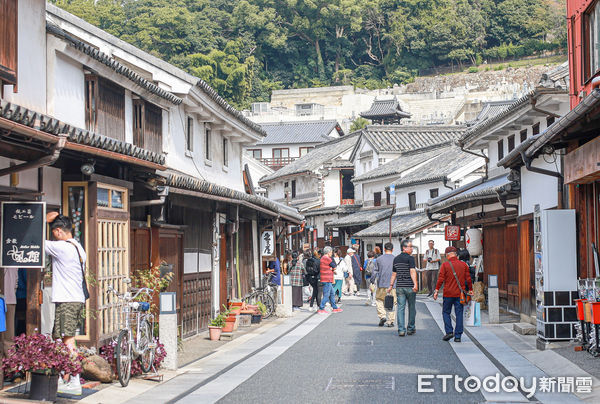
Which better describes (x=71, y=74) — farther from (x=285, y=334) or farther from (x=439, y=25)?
(x=439, y=25)

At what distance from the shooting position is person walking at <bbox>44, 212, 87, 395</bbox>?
962 centimetres

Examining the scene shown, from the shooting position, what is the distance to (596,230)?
13.2 m

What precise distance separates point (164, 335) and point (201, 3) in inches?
4189

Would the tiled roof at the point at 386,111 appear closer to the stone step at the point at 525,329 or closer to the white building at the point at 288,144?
the white building at the point at 288,144

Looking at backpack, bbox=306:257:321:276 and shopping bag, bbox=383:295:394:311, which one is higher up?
backpack, bbox=306:257:321:276

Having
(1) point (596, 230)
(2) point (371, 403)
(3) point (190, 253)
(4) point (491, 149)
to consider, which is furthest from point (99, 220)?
(4) point (491, 149)

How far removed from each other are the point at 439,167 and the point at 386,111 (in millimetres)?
40530

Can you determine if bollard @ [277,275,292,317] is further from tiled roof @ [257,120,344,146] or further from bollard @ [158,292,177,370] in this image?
tiled roof @ [257,120,344,146]

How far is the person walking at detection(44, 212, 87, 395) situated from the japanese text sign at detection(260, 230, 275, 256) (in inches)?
644

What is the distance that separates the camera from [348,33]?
115750mm

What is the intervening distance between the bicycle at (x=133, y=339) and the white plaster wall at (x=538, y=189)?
8369mm

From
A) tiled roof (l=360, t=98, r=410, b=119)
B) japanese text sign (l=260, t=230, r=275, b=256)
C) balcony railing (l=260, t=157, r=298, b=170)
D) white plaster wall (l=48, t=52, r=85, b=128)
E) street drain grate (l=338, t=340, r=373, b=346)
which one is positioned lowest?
street drain grate (l=338, t=340, r=373, b=346)

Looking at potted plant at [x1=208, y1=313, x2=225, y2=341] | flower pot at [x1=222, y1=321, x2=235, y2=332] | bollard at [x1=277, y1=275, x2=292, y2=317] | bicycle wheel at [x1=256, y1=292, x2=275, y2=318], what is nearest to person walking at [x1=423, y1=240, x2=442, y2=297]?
bollard at [x1=277, y1=275, x2=292, y2=317]

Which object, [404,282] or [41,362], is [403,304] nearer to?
[404,282]
